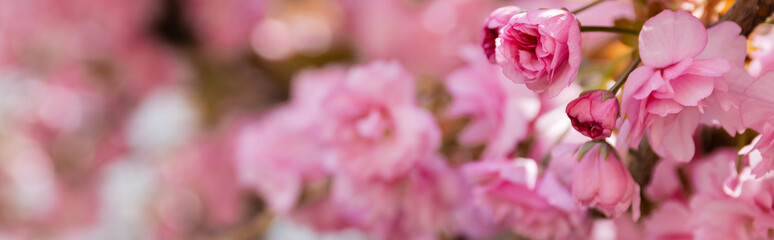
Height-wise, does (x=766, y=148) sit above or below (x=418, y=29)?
below

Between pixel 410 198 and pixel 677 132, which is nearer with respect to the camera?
pixel 677 132

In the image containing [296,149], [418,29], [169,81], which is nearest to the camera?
[296,149]

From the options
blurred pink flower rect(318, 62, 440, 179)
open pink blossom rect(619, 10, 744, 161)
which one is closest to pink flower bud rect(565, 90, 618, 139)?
open pink blossom rect(619, 10, 744, 161)

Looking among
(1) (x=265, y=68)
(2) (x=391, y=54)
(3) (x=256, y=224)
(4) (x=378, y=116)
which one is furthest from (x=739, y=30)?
(1) (x=265, y=68)

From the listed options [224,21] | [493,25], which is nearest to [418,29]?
[224,21]

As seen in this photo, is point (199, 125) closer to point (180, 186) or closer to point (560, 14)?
point (180, 186)

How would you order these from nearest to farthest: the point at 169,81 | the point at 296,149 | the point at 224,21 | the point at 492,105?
the point at 492,105 → the point at 296,149 → the point at 224,21 → the point at 169,81

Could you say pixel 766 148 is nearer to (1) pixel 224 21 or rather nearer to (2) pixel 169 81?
(1) pixel 224 21
